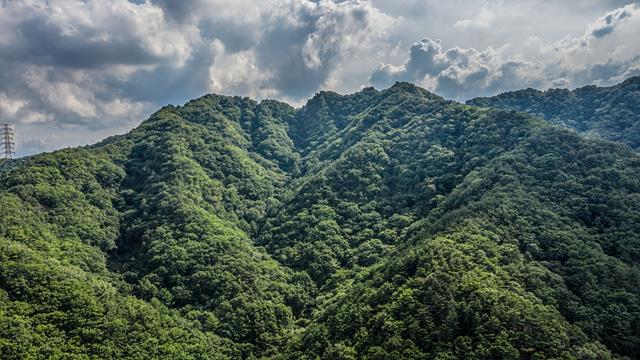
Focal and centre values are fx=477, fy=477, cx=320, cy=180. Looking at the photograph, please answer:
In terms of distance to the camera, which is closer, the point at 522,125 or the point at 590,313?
the point at 590,313

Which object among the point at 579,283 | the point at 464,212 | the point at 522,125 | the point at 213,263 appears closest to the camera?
the point at 579,283

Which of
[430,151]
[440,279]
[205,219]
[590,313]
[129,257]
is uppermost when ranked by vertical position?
[430,151]

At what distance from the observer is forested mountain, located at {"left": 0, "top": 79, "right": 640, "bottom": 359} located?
3578 inches

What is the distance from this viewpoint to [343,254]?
150m

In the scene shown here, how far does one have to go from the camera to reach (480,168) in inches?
6156

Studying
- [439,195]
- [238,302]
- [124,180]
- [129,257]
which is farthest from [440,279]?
[124,180]

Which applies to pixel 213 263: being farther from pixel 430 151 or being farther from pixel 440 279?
pixel 430 151

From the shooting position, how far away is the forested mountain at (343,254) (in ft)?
298

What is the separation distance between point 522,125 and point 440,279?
322ft

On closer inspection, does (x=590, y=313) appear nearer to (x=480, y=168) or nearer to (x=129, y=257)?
(x=480, y=168)

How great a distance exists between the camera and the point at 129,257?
143375 mm

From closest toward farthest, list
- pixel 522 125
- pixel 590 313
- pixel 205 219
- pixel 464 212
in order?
pixel 590 313 → pixel 464 212 → pixel 205 219 → pixel 522 125

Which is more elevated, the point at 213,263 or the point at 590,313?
the point at 213,263

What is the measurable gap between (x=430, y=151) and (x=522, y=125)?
3409 centimetres
